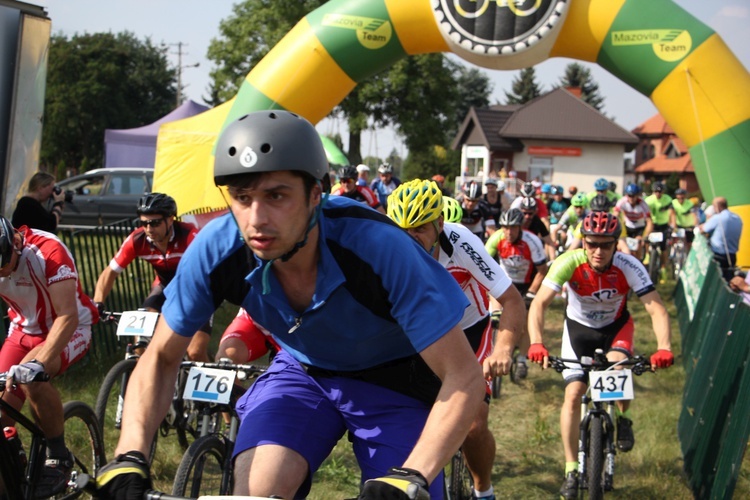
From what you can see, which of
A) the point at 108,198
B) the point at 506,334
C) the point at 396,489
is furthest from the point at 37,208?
the point at 108,198

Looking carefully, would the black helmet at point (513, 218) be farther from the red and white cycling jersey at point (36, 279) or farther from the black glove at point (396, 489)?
the black glove at point (396, 489)

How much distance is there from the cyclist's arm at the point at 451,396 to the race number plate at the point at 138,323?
4.27 m

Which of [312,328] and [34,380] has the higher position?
[312,328]

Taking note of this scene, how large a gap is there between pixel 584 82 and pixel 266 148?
103671 millimetres

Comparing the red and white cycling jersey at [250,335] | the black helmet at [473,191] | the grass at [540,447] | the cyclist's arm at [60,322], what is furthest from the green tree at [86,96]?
the cyclist's arm at [60,322]

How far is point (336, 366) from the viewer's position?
3.00m

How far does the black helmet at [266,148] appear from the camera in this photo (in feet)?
8.06

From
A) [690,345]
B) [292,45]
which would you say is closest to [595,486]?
[690,345]

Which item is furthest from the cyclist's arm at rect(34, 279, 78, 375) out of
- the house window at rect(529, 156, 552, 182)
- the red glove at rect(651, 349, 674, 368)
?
the house window at rect(529, 156, 552, 182)

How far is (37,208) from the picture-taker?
28.5 ft

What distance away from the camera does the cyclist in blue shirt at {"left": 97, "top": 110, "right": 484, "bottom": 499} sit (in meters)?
2.48

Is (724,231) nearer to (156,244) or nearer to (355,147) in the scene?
(156,244)

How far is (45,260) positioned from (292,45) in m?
7.96

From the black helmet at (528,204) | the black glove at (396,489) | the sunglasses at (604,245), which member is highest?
the black helmet at (528,204)
